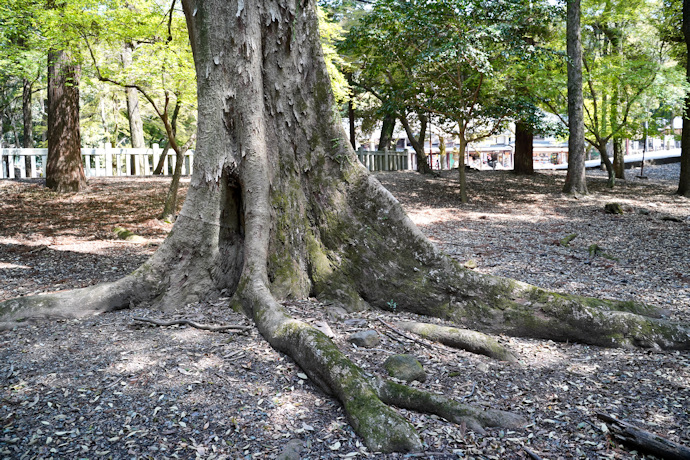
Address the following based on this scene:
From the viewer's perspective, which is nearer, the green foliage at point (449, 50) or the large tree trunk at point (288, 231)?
the large tree trunk at point (288, 231)

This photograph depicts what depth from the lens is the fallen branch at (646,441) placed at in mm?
2586

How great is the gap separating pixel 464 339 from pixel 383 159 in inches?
703

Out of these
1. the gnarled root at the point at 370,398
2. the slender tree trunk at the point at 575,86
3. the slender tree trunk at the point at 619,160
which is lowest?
the gnarled root at the point at 370,398

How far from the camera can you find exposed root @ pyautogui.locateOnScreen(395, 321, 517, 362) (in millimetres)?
3930

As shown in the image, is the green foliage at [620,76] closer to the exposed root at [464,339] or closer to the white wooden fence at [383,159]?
the white wooden fence at [383,159]

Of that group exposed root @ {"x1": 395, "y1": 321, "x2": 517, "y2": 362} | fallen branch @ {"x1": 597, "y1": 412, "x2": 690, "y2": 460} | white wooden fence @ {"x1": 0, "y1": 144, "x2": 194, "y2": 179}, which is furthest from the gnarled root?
white wooden fence @ {"x1": 0, "y1": 144, "x2": 194, "y2": 179}

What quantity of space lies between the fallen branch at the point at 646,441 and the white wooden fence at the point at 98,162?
15.4 metres

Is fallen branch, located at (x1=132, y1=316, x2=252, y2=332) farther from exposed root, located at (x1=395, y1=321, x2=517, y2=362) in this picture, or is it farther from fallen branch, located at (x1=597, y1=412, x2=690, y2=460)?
fallen branch, located at (x1=597, y1=412, x2=690, y2=460)

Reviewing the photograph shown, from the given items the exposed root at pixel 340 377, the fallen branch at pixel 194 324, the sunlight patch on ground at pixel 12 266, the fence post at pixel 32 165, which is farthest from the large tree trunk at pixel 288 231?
the fence post at pixel 32 165

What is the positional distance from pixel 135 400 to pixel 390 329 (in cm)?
205

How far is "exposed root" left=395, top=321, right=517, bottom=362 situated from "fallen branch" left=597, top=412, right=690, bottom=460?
106 centimetres

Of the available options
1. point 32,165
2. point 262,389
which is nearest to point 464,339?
point 262,389

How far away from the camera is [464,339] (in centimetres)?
401

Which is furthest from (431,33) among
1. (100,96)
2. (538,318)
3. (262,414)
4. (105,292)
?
(100,96)
